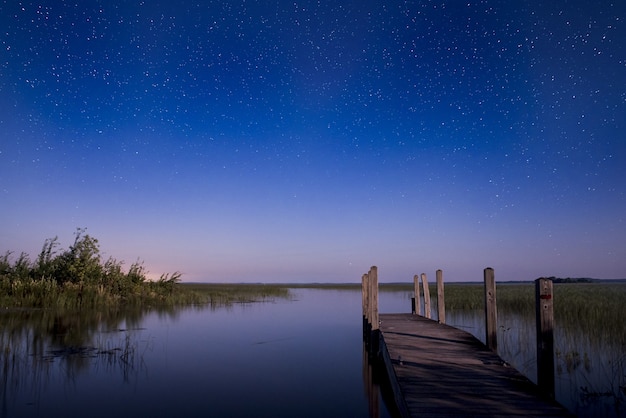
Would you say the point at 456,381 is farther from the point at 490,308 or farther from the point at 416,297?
the point at 416,297

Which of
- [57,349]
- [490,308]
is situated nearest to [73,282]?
[57,349]

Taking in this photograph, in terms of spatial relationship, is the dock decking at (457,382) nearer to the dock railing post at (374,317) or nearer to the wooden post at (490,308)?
the wooden post at (490,308)

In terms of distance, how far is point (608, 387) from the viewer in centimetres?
1028

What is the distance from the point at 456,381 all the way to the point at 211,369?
819cm

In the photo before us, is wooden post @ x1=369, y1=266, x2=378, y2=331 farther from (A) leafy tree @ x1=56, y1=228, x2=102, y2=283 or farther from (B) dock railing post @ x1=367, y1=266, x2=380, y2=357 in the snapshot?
(A) leafy tree @ x1=56, y1=228, x2=102, y2=283

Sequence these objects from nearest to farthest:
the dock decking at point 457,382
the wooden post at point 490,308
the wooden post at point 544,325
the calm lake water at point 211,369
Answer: the dock decking at point 457,382 < the wooden post at point 544,325 < the calm lake water at point 211,369 < the wooden post at point 490,308

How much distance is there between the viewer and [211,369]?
45.0ft

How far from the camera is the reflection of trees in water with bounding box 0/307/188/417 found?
11.2m

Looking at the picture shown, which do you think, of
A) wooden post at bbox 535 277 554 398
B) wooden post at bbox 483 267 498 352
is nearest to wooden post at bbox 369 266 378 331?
wooden post at bbox 483 267 498 352

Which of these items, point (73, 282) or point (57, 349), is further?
point (73, 282)

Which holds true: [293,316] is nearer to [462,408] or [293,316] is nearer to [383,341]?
[383,341]

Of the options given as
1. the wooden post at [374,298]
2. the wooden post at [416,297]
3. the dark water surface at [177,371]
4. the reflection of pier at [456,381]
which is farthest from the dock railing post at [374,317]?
the wooden post at [416,297]

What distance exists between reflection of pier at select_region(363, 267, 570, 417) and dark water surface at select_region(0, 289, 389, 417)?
1523 mm

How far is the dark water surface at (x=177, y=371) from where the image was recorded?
9.91 meters
